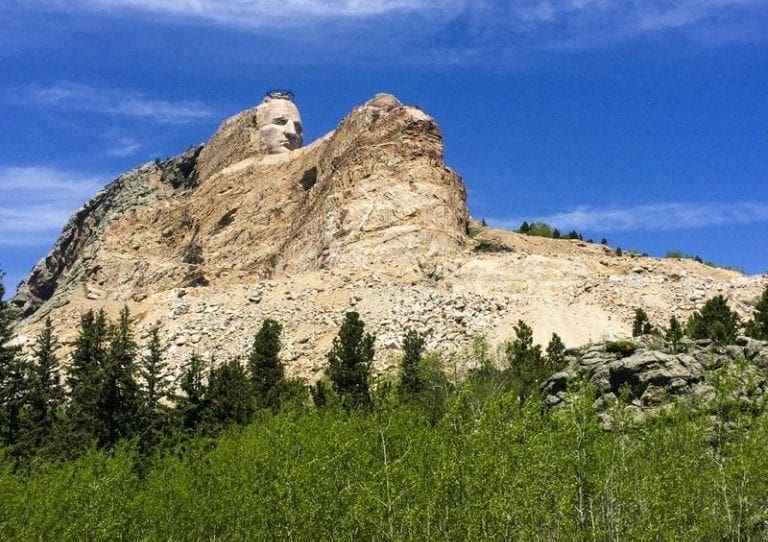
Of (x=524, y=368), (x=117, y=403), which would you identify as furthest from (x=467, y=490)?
(x=117, y=403)

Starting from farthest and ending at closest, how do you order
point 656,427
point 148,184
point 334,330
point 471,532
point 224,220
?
1. point 148,184
2. point 224,220
3. point 334,330
4. point 656,427
5. point 471,532

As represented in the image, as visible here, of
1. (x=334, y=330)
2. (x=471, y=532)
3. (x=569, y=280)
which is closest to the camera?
(x=471, y=532)

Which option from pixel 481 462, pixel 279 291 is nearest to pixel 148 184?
pixel 279 291

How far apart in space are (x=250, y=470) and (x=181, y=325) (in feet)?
165

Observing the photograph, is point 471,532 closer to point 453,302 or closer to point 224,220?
point 453,302

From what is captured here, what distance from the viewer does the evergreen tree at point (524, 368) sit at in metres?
39.8

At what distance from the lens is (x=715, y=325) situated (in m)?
46.8

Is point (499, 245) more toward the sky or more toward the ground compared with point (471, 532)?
more toward the sky

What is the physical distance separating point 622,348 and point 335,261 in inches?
1699

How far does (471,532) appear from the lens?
15.9 meters

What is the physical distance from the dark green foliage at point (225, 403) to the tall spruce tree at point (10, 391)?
379 inches

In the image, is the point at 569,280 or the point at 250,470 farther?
the point at 569,280

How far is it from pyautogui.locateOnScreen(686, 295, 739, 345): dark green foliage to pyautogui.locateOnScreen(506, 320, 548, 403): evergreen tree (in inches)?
352

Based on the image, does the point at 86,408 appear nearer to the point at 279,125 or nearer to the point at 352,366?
the point at 352,366
